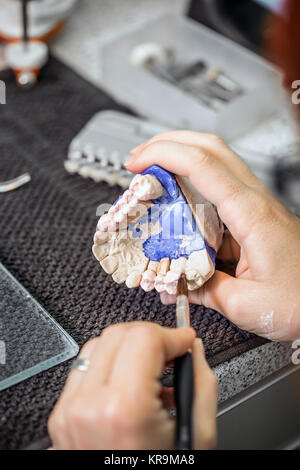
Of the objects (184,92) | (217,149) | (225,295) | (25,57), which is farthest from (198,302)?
(25,57)

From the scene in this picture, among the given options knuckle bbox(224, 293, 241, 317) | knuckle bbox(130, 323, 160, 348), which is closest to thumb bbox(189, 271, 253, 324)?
knuckle bbox(224, 293, 241, 317)

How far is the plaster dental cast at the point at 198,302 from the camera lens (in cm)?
37

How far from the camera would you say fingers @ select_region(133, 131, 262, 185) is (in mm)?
530

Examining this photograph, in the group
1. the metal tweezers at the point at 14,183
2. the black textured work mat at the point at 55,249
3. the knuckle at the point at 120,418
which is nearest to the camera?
the knuckle at the point at 120,418

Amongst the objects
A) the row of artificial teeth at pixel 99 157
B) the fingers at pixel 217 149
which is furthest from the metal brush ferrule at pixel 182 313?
the row of artificial teeth at pixel 99 157

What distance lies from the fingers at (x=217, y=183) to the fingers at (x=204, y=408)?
0.43ft

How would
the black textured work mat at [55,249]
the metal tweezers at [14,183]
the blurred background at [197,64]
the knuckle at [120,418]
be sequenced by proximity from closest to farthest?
the knuckle at [120,418]
the black textured work mat at [55,249]
the metal tweezers at [14,183]
the blurred background at [197,64]

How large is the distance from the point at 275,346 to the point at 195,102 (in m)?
0.37

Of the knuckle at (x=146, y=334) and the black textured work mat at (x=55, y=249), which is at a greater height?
the knuckle at (x=146, y=334)

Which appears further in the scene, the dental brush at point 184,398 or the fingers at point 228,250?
the fingers at point 228,250

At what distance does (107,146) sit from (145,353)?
0.36 metres

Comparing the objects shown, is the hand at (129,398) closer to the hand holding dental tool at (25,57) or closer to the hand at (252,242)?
the hand at (252,242)

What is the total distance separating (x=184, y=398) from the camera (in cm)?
39
